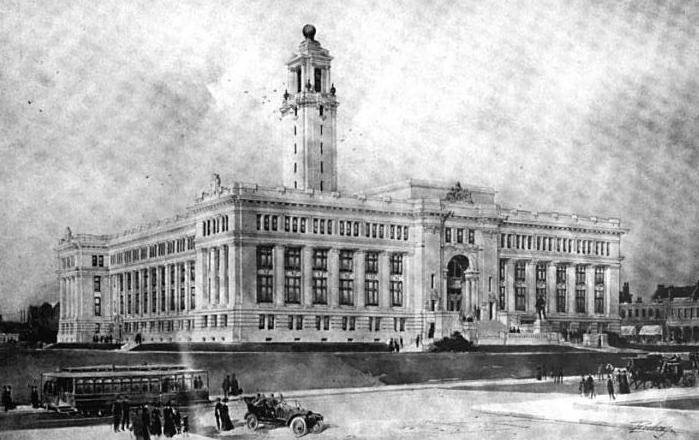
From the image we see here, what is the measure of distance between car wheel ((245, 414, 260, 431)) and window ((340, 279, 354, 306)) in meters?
27.3

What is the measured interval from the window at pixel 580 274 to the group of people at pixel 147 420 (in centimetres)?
3992

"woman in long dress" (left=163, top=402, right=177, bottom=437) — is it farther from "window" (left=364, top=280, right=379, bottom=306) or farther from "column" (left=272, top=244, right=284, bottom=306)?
"window" (left=364, top=280, right=379, bottom=306)

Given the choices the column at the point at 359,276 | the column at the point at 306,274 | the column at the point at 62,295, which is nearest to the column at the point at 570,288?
the column at the point at 359,276

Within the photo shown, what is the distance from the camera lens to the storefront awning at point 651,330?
157 ft

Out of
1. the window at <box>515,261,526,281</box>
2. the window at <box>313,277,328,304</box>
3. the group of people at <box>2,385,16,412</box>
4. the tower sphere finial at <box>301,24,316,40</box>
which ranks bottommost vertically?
the group of people at <box>2,385,16,412</box>

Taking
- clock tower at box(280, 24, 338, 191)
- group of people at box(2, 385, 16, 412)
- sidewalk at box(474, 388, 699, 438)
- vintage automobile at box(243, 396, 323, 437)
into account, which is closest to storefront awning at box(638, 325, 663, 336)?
clock tower at box(280, 24, 338, 191)

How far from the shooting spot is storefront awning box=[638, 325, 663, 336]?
47906 millimetres

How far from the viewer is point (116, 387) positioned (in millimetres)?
22453

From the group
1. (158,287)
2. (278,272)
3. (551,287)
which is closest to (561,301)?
(551,287)

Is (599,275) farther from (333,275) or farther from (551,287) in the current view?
(333,275)

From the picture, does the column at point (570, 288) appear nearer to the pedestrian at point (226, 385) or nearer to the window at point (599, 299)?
the window at point (599, 299)

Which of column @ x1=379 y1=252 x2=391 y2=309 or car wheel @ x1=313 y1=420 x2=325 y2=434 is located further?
column @ x1=379 y1=252 x2=391 y2=309

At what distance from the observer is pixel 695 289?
118ft

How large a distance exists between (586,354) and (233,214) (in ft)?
54.2
